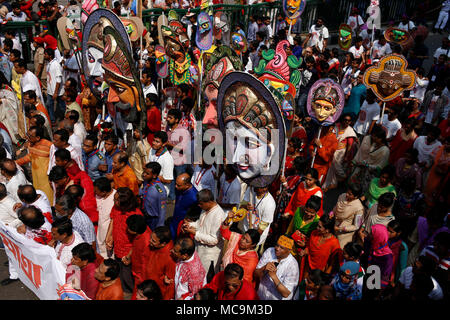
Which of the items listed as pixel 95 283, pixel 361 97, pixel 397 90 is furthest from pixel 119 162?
pixel 361 97

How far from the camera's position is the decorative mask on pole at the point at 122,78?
19.0 feet

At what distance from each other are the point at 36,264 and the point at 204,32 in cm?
596

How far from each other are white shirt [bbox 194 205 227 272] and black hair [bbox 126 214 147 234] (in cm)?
65

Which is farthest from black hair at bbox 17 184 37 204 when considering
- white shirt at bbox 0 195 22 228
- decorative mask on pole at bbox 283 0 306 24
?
decorative mask on pole at bbox 283 0 306 24

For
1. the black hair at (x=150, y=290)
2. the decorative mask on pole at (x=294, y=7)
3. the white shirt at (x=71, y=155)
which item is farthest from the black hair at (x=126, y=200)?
the decorative mask on pole at (x=294, y=7)

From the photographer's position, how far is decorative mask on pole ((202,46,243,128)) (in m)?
6.42

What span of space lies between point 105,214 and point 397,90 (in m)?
4.71

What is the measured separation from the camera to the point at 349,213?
5094 millimetres

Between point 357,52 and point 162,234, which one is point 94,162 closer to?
point 162,234

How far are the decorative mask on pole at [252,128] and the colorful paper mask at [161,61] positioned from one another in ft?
10.1

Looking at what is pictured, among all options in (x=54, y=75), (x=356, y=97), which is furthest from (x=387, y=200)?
(x=54, y=75)

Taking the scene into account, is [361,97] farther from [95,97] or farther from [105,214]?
[105,214]

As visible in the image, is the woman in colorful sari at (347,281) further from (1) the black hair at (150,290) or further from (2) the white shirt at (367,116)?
(2) the white shirt at (367,116)

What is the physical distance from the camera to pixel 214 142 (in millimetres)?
6039
